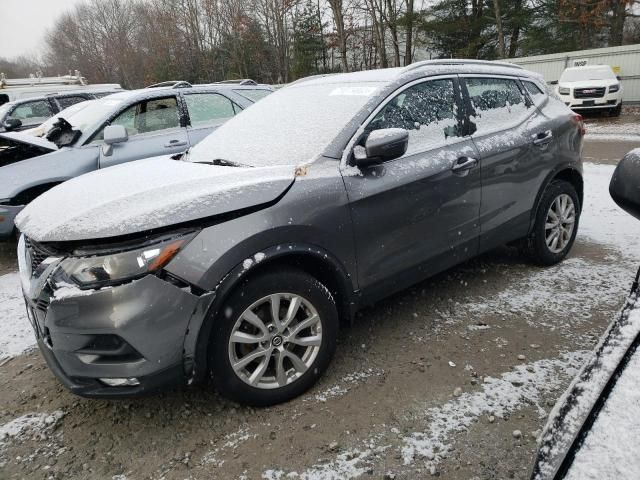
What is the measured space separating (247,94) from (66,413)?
5.14 m

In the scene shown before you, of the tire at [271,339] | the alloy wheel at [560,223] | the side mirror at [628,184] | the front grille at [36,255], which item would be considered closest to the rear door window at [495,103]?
the alloy wheel at [560,223]

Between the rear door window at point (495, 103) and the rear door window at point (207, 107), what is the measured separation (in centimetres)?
373

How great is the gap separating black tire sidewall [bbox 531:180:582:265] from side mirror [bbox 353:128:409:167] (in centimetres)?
180

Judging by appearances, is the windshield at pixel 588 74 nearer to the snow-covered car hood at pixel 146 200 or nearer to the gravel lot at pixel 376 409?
the gravel lot at pixel 376 409

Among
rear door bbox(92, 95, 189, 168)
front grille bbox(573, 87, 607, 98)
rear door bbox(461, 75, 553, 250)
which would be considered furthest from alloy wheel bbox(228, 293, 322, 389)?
front grille bbox(573, 87, 607, 98)

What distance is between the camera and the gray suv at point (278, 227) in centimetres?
204

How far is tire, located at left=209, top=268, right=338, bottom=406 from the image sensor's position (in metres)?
2.21

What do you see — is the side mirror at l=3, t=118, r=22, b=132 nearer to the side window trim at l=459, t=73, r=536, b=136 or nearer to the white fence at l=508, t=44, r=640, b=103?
the side window trim at l=459, t=73, r=536, b=136

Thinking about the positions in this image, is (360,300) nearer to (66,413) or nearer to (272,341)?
(272,341)

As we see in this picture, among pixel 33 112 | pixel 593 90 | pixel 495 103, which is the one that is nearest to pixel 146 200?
pixel 495 103

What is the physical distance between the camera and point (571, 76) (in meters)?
15.5

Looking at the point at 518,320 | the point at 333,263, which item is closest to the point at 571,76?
the point at 518,320

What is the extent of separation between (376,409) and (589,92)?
625 inches

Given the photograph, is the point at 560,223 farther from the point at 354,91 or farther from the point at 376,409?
the point at 376,409
